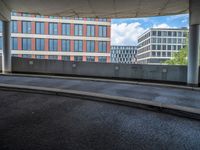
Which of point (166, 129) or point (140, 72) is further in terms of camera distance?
point (140, 72)

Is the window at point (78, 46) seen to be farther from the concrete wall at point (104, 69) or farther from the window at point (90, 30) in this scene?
the concrete wall at point (104, 69)

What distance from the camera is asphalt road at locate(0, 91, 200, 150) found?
9.72 feet

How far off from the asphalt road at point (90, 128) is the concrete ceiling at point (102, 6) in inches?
334

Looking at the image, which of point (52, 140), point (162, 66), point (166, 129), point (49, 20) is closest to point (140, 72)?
point (162, 66)

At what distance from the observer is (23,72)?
1390cm

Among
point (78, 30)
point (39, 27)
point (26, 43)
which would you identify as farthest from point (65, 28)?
point (26, 43)

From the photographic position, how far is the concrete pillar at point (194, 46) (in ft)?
32.4

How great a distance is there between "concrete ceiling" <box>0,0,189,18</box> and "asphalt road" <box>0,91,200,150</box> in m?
8.48

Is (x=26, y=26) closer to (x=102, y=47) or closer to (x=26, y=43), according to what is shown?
(x=26, y=43)

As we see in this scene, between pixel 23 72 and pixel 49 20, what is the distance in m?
35.0

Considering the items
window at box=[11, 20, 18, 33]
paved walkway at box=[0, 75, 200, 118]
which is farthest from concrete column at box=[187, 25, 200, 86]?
window at box=[11, 20, 18, 33]

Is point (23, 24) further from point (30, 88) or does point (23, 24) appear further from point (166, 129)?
point (166, 129)

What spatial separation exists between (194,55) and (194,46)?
533 mm

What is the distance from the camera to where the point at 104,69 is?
13.0 m
